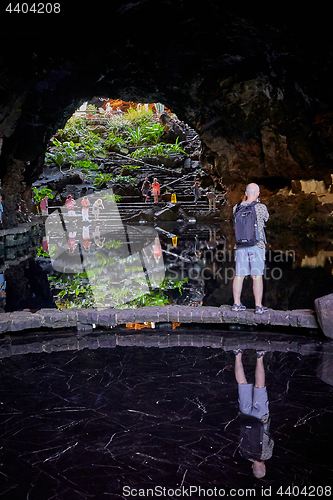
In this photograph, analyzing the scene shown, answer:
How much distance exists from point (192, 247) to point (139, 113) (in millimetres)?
38954

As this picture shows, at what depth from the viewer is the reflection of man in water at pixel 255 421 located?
7.14 ft

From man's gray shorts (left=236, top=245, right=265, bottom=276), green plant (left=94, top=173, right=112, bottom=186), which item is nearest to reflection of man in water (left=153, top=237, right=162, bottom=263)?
man's gray shorts (left=236, top=245, right=265, bottom=276)

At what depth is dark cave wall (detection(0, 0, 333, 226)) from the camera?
1437cm

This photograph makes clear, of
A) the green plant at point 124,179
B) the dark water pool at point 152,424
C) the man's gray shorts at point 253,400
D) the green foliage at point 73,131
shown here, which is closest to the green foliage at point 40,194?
the green plant at point 124,179

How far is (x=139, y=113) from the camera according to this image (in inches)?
1860

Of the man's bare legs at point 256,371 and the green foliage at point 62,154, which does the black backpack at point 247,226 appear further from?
the green foliage at point 62,154

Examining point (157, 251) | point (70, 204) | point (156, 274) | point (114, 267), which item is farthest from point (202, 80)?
point (156, 274)

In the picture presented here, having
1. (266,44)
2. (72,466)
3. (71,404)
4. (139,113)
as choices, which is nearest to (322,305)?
(71,404)

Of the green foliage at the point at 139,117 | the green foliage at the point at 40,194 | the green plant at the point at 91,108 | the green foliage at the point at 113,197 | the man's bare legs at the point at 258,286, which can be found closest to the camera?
the man's bare legs at the point at 258,286

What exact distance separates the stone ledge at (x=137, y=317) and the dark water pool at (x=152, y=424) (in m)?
0.74

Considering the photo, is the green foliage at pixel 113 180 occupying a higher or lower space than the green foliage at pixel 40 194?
higher

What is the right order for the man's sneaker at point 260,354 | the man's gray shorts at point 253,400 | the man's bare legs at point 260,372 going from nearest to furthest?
the man's gray shorts at point 253,400
the man's bare legs at point 260,372
the man's sneaker at point 260,354

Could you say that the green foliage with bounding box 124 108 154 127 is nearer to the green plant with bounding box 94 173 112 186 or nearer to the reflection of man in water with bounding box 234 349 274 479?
the green plant with bounding box 94 173 112 186

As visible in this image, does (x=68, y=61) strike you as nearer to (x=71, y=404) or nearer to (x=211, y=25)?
(x=211, y=25)
